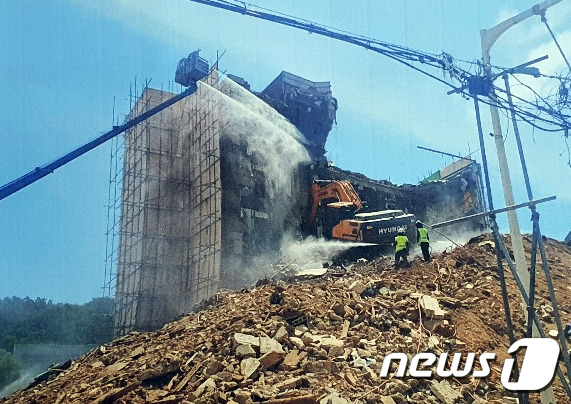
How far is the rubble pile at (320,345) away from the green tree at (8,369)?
23685 millimetres

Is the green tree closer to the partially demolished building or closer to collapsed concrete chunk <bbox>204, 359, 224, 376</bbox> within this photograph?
the partially demolished building

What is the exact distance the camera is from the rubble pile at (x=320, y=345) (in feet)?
25.6

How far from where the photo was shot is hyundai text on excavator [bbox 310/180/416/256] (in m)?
19.0

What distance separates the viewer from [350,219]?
20266 millimetres

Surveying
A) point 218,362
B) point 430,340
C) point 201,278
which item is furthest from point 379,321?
point 201,278

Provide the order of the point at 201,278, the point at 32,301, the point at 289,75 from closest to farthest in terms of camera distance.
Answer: the point at 201,278, the point at 289,75, the point at 32,301

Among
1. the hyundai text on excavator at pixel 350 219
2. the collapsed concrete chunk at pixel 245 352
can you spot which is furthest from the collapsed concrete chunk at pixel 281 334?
the hyundai text on excavator at pixel 350 219

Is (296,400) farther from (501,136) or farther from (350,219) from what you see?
(350,219)

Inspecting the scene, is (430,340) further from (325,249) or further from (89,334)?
(89,334)

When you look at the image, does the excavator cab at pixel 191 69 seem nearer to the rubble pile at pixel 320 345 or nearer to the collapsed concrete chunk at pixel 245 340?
the rubble pile at pixel 320 345

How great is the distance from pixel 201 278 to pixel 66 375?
969 cm

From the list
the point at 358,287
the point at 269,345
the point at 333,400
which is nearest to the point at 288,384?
the point at 333,400

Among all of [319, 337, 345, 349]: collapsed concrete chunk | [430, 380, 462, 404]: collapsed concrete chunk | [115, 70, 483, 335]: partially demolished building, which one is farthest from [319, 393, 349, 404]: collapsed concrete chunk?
[115, 70, 483, 335]: partially demolished building

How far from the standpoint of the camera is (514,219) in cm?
765
